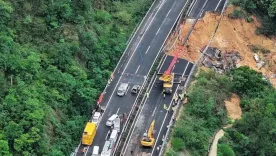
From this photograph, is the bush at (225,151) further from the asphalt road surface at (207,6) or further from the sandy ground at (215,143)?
the asphalt road surface at (207,6)

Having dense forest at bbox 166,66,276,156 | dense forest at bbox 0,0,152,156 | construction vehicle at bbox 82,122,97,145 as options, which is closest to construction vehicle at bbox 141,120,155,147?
dense forest at bbox 166,66,276,156

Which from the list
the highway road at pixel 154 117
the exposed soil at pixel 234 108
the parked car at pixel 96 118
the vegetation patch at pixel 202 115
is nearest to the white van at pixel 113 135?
the highway road at pixel 154 117

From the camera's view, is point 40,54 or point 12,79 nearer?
Answer: point 12,79

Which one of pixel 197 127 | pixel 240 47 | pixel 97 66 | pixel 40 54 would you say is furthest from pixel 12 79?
pixel 240 47

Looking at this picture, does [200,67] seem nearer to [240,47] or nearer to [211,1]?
[240,47]

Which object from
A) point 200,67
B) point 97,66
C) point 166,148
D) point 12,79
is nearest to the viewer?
point 12,79

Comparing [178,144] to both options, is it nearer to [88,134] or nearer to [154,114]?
[154,114]
